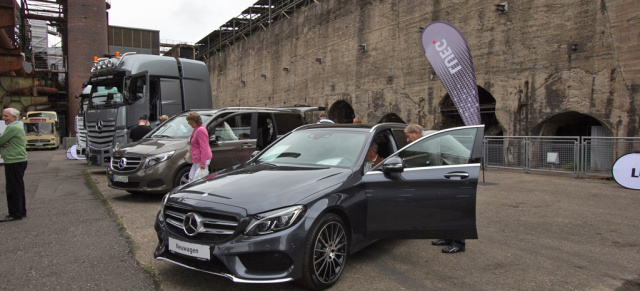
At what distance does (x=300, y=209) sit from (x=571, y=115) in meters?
14.0

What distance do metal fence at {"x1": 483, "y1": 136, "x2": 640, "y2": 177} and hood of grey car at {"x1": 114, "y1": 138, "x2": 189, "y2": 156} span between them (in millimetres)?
10059

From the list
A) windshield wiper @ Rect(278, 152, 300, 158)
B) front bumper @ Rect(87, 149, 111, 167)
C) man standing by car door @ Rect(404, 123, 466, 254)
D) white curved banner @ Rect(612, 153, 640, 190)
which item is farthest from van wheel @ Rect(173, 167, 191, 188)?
white curved banner @ Rect(612, 153, 640, 190)

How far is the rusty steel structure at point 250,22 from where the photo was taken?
31500 millimetres

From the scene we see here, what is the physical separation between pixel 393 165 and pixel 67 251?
3.74 meters

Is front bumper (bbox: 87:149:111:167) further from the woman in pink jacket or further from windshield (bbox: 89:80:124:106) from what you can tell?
the woman in pink jacket

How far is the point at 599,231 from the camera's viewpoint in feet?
18.7

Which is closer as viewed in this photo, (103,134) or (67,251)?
(67,251)

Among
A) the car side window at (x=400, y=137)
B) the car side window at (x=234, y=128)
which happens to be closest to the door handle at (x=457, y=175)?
the car side window at (x=400, y=137)

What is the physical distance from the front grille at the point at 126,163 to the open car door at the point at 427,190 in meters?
5.11

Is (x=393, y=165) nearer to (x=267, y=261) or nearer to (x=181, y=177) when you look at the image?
(x=267, y=261)

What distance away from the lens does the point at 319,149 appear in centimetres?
446

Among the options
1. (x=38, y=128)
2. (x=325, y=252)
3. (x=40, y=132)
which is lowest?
(x=325, y=252)

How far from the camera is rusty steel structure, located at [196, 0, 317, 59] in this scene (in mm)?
31500

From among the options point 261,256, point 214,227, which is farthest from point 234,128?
point 261,256
